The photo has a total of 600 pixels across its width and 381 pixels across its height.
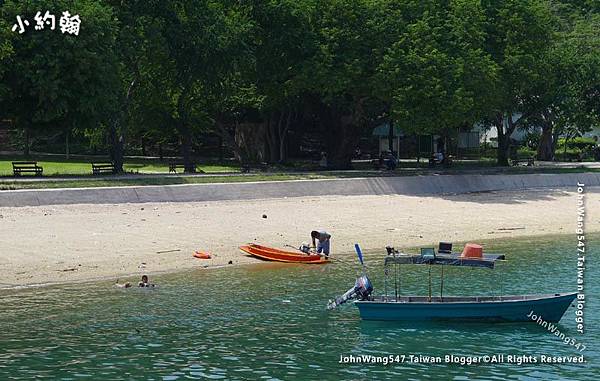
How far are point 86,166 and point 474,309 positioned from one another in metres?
50.3

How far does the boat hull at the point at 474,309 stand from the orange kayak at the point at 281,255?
10074mm

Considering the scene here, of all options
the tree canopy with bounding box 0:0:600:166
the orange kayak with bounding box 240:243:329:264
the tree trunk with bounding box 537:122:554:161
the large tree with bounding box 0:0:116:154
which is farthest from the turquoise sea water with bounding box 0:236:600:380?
the tree trunk with bounding box 537:122:554:161

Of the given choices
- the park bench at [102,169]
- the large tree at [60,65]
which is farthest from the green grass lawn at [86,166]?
the large tree at [60,65]

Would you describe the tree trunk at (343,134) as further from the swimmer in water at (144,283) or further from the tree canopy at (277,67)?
the swimmer in water at (144,283)

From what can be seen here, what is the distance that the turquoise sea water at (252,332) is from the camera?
81.9 ft

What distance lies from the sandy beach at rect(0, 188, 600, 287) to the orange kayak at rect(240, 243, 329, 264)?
40cm

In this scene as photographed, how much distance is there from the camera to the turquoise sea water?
81.9 feet

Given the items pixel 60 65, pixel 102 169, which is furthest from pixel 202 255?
pixel 102 169

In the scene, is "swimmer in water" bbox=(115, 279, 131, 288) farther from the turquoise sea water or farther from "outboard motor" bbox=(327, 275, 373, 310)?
"outboard motor" bbox=(327, 275, 373, 310)

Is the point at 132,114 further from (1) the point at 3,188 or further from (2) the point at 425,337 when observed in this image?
(2) the point at 425,337

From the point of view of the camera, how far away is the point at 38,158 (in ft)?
285

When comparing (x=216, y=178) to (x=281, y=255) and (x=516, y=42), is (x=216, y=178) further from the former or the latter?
(x=516, y=42)

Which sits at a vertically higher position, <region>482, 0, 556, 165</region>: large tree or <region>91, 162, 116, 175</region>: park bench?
<region>482, 0, 556, 165</region>: large tree

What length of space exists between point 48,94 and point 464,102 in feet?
84.9
